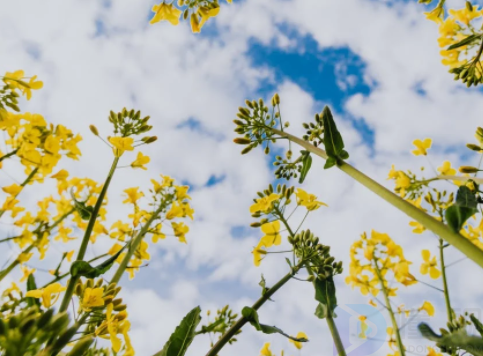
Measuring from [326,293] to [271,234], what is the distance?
655mm

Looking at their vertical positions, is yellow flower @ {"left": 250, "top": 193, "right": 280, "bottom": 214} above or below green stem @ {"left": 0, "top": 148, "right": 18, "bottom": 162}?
below

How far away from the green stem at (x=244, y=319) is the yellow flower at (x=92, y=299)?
579mm

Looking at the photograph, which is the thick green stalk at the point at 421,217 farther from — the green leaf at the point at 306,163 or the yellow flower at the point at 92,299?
the yellow flower at the point at 92,299

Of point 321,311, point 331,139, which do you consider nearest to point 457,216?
point 331,139

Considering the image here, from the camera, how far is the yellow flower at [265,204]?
234 cm

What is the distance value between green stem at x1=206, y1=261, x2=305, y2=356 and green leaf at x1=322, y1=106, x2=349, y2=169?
64 centimetres

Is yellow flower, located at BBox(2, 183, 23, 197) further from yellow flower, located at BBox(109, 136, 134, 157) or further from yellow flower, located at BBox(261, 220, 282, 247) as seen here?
yellow flower, located at BBox(261, 220, 282, 247)

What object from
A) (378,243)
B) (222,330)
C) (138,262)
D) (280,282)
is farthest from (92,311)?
(378,243)

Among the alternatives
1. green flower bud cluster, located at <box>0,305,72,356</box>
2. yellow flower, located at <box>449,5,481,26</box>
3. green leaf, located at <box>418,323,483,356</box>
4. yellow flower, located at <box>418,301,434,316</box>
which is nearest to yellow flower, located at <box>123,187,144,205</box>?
green flower bud cluster, located at <box>0,305,72,356</box>

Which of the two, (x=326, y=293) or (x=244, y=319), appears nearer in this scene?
(x=244, y=319)

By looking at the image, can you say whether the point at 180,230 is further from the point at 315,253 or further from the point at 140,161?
the point at 315,253

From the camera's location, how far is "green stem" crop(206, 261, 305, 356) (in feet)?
5.51

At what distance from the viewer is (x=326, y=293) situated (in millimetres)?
1851

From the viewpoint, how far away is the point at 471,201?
4.48 ft
